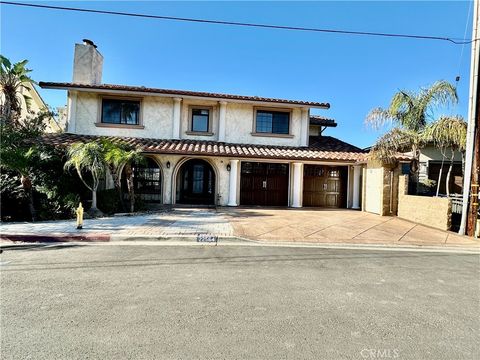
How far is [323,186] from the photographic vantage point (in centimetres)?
1698

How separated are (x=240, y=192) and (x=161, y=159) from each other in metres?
4.72

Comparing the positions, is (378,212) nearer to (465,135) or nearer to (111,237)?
Result: (465,135)

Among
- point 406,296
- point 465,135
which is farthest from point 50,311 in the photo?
point 465,135

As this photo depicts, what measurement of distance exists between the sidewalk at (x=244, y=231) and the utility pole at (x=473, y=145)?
2.88ft

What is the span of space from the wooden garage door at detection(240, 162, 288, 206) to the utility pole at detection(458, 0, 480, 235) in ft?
27.8

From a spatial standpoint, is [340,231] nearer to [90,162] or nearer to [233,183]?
[233,183]

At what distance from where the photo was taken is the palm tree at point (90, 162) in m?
10.7

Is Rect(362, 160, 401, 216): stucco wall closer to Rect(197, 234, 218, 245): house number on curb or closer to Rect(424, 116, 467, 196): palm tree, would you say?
Rect(424, 116, 467, 196): palm tree

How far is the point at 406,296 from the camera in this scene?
4.39 m

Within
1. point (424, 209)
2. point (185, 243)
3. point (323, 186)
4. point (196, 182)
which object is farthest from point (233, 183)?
point (424, 209)

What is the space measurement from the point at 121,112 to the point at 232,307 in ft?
50.1

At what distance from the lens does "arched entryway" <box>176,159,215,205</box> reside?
16938 millimetres

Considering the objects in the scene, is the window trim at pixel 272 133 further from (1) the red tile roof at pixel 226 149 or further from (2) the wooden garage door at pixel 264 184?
(2) the wooden garage door at pixel 264 184

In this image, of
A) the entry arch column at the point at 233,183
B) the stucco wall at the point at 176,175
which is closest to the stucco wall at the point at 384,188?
the entry arch column at the point at 233,183
